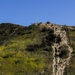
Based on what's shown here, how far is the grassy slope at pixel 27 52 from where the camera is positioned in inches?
3556

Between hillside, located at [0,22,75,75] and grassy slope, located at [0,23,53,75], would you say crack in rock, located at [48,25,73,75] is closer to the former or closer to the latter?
hillside, located at [0,22,75,75]

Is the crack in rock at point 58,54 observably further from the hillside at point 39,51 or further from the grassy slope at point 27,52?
the grassy slope at point 27,52

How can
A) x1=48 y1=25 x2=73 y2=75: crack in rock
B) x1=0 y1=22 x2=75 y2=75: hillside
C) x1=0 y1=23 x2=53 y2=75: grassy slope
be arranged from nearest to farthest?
x1=0 y1=23 x2=53 y2=75: grassy slope < x1=0 y1=22 x2=75 y2=75: hillside < x1=48 y1=25 x2=73 y2=75: crack in rock

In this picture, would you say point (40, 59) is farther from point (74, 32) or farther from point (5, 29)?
point (5, 29)

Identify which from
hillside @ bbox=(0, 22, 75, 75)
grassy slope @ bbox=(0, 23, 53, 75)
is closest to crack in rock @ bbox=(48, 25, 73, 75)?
hillside @ bbox=(0, 22, 75, 75)

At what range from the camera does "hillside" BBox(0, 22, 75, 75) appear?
301 feet

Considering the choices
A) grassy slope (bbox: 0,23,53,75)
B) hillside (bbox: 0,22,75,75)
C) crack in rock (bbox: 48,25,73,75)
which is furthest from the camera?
crack in rock (bbox: 48,25,73,75)

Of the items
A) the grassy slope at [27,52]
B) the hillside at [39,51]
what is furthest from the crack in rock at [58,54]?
the grassy slope at [27,52]

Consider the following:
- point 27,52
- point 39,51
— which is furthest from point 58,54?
point 27,52

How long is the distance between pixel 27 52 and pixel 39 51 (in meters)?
3.69

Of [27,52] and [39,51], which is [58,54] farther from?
[27,52]

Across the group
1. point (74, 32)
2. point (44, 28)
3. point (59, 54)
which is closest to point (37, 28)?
point (44, 28)

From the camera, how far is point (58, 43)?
109750 mm

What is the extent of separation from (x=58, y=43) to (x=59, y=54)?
724 cm
